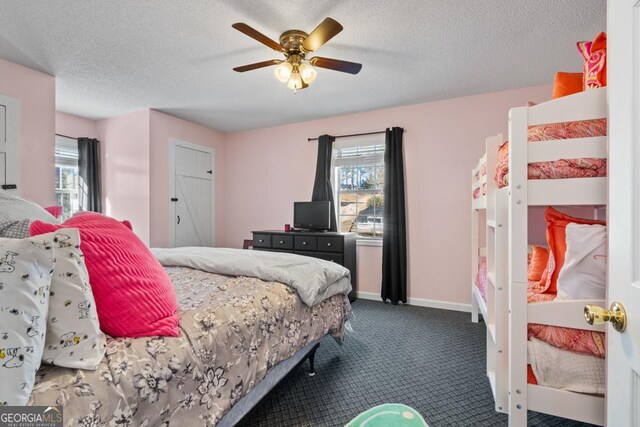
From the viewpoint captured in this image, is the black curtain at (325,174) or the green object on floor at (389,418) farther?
the black curtain at (325,174)

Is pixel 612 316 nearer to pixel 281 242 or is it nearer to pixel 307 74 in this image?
pixel 307 74

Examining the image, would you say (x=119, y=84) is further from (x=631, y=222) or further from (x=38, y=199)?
(x=631, y=222)

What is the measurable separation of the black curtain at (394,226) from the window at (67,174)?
164 inches

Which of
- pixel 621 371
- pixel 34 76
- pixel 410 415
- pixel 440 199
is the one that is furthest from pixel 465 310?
pixel 34 76

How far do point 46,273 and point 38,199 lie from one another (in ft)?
9.65

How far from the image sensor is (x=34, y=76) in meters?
2.79

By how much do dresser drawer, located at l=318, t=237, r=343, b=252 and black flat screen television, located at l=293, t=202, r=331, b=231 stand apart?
0.91 ft

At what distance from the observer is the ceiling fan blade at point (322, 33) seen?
173 centimetres

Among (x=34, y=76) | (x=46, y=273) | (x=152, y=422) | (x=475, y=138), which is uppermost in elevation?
(x=34, y=76)

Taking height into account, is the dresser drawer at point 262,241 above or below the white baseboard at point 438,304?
above

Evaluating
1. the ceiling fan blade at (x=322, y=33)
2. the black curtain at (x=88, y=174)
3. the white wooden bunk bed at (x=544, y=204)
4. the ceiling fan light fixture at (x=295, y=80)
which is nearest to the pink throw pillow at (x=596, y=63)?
the white wooden bunk bed at (x=544, y=204)

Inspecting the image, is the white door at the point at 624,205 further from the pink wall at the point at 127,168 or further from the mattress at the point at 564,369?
the pink wall at the point at 127,168

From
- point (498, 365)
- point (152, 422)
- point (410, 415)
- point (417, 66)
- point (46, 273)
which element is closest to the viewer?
point (46, 273)

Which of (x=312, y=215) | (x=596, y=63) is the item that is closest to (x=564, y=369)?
(x=596, y=63)
